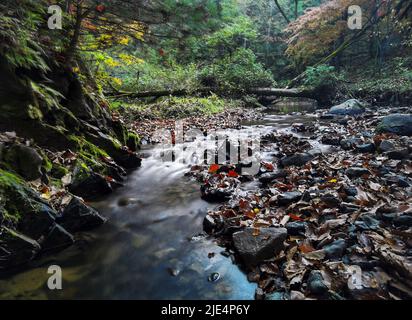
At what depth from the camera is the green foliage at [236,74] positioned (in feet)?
55.2

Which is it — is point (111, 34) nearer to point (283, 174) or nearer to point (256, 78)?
point (283, 174)

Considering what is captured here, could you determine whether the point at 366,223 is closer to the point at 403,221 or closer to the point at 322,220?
the point at 403,221

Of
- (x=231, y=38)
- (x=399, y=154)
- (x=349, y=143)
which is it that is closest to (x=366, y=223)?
(x=399, y=154)

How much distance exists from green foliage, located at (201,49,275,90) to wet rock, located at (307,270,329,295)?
14753 mm

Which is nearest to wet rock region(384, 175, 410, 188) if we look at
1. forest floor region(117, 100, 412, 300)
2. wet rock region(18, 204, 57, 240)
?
forest floor region(117, 100, 412, 300)

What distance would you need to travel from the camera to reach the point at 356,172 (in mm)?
4973

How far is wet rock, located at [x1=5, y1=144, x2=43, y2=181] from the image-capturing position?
4.15 m

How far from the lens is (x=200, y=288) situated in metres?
3.08

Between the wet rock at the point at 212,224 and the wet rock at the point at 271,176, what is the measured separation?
1645 millimetres

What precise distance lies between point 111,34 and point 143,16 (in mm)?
1307

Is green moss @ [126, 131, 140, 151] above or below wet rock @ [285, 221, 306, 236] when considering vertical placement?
above

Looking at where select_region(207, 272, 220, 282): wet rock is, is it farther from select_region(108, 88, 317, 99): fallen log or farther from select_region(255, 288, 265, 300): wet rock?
select_region(108, 88, 317, 99): fallen log

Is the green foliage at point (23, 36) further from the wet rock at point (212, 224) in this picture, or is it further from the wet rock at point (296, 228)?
the wet rock at point (296, 228)
